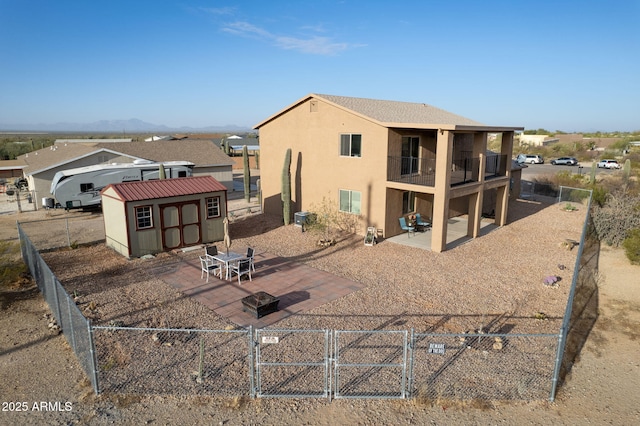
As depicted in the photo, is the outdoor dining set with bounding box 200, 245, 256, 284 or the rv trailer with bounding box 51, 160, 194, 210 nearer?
the outdoor dining set with bounding box 200, 245, 256, 284

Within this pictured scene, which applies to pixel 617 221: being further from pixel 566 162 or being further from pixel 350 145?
pixel 566 162

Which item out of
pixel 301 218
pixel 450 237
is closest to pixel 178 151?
pixel 301 218

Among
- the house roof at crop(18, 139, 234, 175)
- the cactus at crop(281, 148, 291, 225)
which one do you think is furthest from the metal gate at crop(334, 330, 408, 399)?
the house roof at crop(18, 139, 234, 175)

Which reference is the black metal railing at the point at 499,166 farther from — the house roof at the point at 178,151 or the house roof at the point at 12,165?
the house roof at the point at 12,165

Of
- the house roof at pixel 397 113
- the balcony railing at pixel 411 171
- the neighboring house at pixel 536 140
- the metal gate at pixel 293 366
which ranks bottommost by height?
the metal gate at pixel 293 366

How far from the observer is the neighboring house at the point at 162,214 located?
55.6 ft

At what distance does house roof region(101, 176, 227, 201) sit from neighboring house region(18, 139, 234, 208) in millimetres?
13259

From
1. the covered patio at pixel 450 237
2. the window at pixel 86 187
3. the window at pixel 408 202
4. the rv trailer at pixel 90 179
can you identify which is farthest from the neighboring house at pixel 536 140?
the window at pixel 86 187

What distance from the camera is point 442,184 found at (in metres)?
17.2

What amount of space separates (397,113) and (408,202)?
15.2 feet

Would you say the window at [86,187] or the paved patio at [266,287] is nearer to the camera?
the paved patio at [266,287]

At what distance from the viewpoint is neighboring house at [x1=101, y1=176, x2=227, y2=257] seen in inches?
667

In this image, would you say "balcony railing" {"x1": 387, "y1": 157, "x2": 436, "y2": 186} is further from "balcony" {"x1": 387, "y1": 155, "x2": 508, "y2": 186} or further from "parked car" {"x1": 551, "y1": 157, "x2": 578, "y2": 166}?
"parked car" {"x1": 551, "y1": 157, "x2": 578, "y2": 166}

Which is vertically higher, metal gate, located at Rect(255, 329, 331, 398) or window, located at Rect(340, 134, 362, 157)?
window, located at Rect(340, 134, 362, 157)
